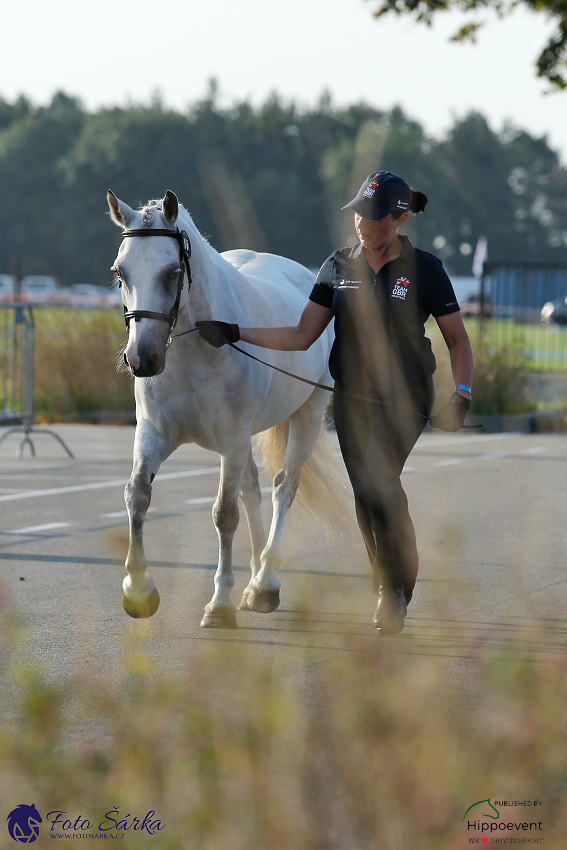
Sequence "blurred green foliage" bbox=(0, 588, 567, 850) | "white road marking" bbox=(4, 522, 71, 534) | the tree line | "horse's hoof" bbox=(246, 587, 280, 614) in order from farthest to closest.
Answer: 1. the tree line
2. "white road marking" bbox=(4, 522, 71, 534)
3. "horse's hoof" bbox=(246, 587, 280, 614)
4. "blurred green foliage" bbox=(0, 588, 567, 850)

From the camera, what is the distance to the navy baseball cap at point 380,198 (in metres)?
4.99

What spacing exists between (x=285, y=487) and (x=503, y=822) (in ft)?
12.0

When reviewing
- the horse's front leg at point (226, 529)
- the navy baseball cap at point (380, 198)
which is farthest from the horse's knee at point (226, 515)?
the navy baseball cap at point (380, 198)

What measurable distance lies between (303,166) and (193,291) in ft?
316

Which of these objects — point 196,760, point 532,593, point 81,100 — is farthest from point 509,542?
point 81,100

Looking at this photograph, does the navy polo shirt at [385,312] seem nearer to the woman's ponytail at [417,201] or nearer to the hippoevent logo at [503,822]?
the woman's ponytail at [417,201]

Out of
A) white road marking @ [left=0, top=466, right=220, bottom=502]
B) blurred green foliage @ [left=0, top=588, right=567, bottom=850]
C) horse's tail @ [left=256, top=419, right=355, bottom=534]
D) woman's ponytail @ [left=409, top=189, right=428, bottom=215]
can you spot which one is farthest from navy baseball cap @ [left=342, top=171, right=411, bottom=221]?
white road marking @ [left=0, top=466, right=220, bottom=502]

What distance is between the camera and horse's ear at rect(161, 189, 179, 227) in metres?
5.02

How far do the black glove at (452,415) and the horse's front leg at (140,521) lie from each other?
53.1 inches

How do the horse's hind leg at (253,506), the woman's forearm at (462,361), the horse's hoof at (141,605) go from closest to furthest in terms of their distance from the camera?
the woman's forearm at (462,361) < the horse's hoof at (141,605) < the horse's hind leg at (253,506)

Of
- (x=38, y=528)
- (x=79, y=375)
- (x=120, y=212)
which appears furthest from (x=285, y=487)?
(x=79, y=375)

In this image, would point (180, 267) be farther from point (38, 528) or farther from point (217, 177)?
point (217, 177)

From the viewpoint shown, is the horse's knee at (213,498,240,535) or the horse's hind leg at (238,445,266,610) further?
the horse's hind leg at (238,445,266,610)

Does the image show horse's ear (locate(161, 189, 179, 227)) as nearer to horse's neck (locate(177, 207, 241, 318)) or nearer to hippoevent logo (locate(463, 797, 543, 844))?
horse's neck (locate(177, 207, 241, 318))
